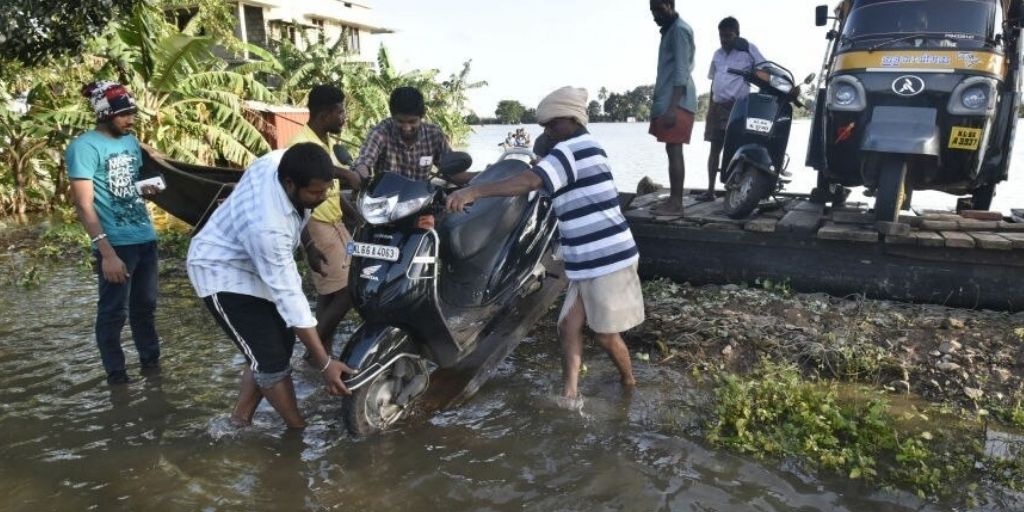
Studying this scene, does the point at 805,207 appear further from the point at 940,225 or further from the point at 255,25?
the point at 255,25

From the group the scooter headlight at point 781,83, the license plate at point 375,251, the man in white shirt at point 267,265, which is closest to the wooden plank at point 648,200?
the scooter headlight at point 781,83

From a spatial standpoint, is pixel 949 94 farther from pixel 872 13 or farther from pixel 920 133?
pixel 872 13

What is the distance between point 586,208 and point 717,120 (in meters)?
4.00

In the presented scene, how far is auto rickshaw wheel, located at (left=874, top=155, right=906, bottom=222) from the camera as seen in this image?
4.86 meters

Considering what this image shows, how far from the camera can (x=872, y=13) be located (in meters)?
5.56

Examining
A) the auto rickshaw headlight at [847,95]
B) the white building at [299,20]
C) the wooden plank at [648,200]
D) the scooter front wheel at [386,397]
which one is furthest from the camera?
the white building at [299,20]

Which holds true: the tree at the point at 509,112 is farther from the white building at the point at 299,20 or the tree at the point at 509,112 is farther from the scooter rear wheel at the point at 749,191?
the scooter rear wheel at the point at 749,191

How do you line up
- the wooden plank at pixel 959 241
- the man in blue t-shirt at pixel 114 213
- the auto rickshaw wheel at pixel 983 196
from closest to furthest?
1. the man in blue t-shirt at pixel 114 213
2. the wooden plank at pixel 959 241
3. the auto rickshaw wheel at pixel 983 196

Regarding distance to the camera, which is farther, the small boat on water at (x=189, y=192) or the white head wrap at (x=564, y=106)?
the small boat on water at (x=189, y=192)

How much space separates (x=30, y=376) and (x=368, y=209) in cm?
269

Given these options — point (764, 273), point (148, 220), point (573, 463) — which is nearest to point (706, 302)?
point (764, 273)

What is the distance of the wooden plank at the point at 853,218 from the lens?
Result: 517 cm

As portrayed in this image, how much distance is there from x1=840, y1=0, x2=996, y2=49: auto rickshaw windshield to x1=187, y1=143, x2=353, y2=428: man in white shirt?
460 cm

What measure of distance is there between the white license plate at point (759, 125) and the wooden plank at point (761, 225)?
0.85 metres
